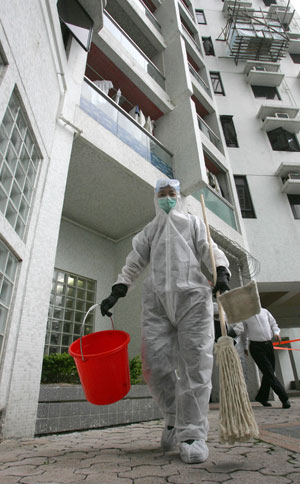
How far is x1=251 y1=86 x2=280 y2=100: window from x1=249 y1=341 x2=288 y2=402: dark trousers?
13.5 metres

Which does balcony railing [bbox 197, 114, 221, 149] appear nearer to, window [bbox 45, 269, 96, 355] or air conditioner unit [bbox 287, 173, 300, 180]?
air conditioner unit [bbox 287, 173, 300, 180]

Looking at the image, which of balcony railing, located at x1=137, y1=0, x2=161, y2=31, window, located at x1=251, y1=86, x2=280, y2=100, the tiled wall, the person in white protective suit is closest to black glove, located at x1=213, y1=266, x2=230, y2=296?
the person in white protective suit

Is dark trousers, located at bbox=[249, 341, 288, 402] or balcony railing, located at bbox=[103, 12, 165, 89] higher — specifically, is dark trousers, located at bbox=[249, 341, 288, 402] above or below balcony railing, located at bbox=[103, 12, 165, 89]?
below

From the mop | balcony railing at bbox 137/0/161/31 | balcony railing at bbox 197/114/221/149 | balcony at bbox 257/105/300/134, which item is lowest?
the mop

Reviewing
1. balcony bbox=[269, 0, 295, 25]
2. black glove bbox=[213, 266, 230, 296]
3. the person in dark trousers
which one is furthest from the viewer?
balcony bbox=[269, 0, 295, 25]

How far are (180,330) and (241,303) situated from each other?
0.49 metres

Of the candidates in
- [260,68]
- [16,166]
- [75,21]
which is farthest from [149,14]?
[16,166]

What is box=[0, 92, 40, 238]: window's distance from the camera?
2.79m

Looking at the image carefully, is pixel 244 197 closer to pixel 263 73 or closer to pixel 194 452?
pixel 263 73

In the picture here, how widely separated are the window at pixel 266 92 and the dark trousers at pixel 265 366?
13.5 meters

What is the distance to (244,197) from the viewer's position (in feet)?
36.1

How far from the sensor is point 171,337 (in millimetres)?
2340

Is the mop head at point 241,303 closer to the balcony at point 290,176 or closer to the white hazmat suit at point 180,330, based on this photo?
the white hazmat suit at point 180,330

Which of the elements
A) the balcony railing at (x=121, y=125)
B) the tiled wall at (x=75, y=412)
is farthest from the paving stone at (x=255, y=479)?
the balcony railing at (x=121, y=125)
